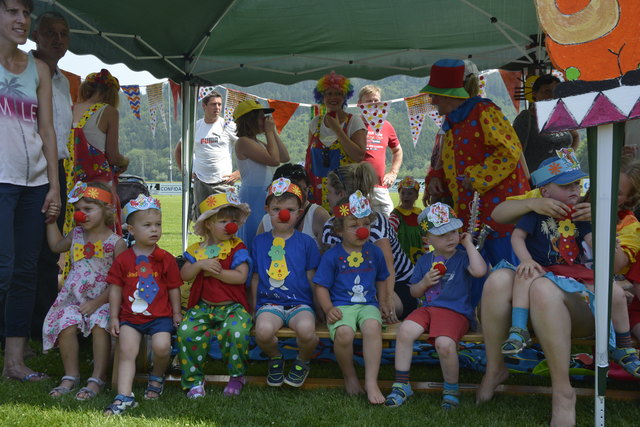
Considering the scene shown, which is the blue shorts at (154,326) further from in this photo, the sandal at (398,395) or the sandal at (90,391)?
the sandal at (398,395)

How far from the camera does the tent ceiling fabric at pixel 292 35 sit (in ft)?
18.8

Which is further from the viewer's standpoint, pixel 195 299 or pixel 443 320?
pixel 195 299

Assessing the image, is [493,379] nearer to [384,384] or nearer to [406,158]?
[384,384]

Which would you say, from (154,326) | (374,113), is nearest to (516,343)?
(154,326)

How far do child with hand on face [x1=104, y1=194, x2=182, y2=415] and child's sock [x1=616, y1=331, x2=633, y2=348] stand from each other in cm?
227

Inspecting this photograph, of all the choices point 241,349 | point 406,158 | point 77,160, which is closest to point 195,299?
point 241,349

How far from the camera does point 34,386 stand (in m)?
3.58

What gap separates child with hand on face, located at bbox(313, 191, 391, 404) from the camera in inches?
137

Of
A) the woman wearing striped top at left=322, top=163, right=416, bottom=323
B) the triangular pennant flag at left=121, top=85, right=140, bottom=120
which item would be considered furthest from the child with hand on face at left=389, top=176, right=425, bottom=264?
the triangular pennant flag at left=121, top=85, right=140, bottom=120

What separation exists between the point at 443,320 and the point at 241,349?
1103 millimetres

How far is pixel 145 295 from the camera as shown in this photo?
11.7 feet

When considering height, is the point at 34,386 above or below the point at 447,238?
below

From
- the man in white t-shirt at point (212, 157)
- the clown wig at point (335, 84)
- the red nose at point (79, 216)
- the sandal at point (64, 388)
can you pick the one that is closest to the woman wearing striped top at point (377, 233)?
the clown wig at point (335, 84)

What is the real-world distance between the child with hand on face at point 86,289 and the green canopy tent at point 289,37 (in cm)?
209
